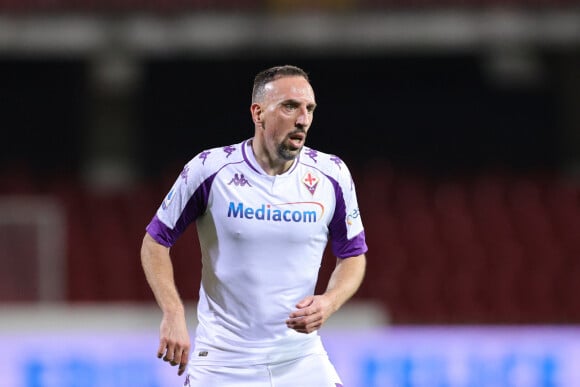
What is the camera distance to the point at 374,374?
7590mm

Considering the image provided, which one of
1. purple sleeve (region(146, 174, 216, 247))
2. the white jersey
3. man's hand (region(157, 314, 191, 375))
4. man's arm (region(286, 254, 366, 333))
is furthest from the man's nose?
man's hand (region(157, 314, 191, 375))

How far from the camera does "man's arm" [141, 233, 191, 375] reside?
11.4 feet

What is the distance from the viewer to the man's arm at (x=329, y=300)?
340 centimetres

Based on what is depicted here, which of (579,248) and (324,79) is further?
(324,79)

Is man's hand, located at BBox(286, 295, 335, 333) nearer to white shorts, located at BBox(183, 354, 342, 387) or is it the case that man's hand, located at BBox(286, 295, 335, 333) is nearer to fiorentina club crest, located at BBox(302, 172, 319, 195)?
white shorts, located at BBox(183, 354, 342, 387)

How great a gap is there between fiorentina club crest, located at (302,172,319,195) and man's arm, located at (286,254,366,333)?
0.29m

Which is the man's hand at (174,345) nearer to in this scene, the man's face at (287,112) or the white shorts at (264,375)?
the white shorts at (264,375)

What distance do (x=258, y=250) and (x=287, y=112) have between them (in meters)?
0.47

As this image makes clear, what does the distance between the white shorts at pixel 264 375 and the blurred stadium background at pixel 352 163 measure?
386 cm

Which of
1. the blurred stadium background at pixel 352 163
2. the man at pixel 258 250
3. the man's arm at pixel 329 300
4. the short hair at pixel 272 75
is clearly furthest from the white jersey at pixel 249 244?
the blurred stadium background at pixel 352 163

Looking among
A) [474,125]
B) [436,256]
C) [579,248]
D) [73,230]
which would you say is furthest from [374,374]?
[474,125]

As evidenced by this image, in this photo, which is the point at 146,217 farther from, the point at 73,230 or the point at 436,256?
the point at 436,256

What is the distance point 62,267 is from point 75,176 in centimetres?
391

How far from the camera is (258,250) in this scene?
371 cm
